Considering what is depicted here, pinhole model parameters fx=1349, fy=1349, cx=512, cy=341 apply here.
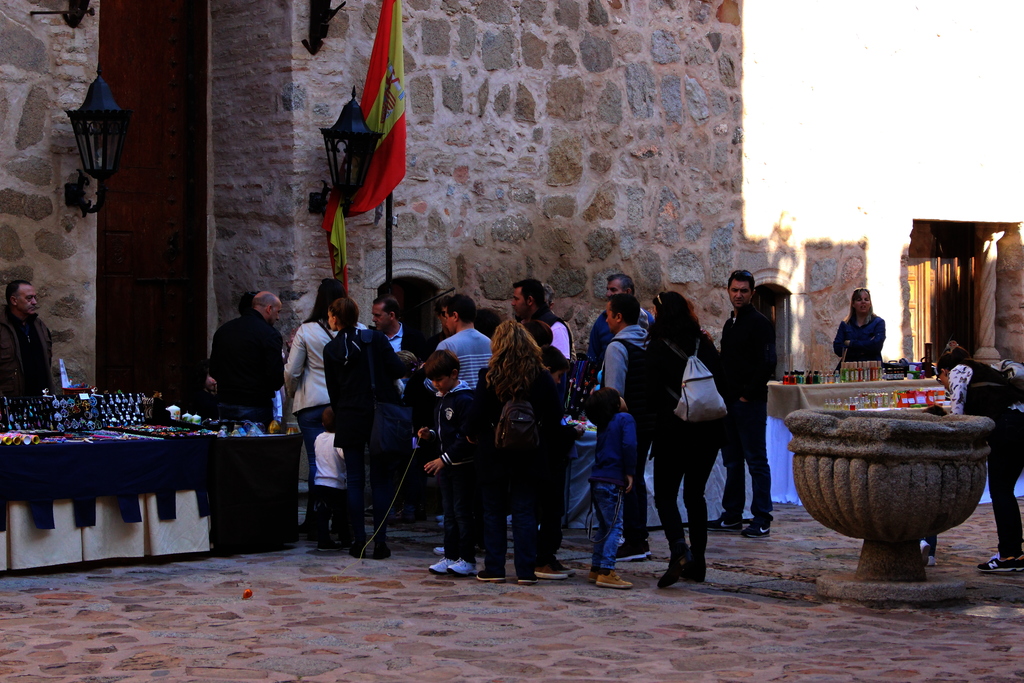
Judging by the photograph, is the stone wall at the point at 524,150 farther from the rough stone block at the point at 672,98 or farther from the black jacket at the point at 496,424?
the black jacket at the point at 496,424

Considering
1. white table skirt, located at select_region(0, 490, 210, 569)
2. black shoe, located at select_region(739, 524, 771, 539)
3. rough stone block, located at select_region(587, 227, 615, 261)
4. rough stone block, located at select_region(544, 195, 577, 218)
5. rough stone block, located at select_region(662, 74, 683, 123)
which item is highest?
rough stone block, located at select_region(662, 74, 683, 123)

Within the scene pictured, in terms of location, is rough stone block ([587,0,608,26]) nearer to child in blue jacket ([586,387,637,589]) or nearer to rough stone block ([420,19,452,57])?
rough stone block ([420,19,452,57])

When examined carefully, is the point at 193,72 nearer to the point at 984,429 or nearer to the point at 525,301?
the point at 525,301

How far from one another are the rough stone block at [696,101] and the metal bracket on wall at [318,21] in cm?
367

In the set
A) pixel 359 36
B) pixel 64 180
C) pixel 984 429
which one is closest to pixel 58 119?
pixel 64 180

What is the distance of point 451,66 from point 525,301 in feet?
9.77

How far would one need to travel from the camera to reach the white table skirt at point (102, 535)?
7.00m

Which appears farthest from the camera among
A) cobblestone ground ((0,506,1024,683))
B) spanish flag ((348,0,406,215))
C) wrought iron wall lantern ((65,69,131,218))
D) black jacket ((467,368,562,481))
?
spanish flag ((348,0,406,215))

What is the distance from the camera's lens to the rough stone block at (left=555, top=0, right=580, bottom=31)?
1159cm

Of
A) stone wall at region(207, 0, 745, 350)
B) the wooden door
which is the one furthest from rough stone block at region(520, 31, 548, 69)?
the wooden door

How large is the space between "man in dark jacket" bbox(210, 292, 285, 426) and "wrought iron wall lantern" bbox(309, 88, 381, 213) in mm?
1716

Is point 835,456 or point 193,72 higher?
point 193,72

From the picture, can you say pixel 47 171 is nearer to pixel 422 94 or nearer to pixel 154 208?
pixel 154 208

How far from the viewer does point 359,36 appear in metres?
10.5
